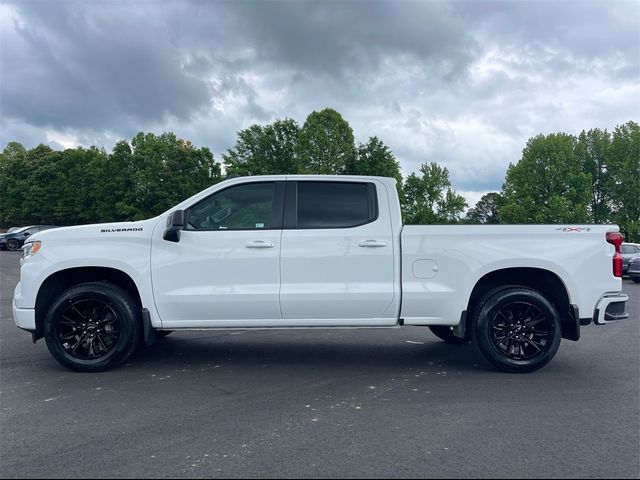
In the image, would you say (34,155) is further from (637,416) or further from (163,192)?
(637,416)

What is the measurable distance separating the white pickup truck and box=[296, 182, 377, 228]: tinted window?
45 mm

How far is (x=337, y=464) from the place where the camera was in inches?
138

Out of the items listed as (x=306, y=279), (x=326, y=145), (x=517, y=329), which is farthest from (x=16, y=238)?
(x=517, y=329)

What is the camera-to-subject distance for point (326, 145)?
55625mm

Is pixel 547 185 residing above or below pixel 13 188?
below

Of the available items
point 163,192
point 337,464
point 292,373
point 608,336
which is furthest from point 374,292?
point 163,192

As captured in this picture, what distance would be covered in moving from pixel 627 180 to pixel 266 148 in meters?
37.2

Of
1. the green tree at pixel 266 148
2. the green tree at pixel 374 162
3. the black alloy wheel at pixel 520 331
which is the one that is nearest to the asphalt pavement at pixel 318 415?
the black alloy wheel at pixel 520 331

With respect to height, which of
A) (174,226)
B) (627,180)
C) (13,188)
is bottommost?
(174,226)

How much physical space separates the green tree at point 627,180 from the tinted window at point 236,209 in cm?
5601

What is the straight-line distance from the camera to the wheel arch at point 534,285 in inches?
238

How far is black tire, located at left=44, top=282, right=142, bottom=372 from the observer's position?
5781 mm

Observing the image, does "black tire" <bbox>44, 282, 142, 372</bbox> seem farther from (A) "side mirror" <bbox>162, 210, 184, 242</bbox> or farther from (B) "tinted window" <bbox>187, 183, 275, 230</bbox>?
(B) "tinted window" <bbox>187, 183, 275, 230</bbox>

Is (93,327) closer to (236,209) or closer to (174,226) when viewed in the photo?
(174,226)
